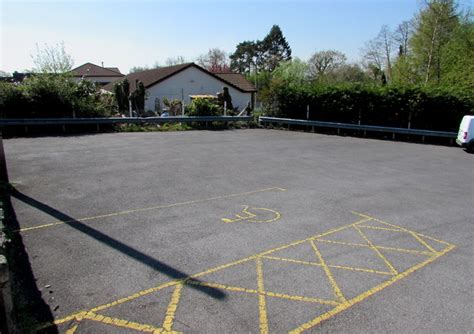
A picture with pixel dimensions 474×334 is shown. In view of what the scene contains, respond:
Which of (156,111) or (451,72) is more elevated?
(451,72)

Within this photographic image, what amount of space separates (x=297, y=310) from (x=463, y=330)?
1.75 metres

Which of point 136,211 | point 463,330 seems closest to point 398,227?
point 463,330

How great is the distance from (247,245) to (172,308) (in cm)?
198

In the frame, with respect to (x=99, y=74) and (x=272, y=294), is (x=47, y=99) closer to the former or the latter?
(x=272, y=294)

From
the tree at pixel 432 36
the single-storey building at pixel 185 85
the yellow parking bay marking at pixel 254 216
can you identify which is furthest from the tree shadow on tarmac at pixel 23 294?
the tree at pixel 432 36

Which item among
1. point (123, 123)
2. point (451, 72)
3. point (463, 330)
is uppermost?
point (451, 72)

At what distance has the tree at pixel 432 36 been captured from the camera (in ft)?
91.2

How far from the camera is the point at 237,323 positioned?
153 inches

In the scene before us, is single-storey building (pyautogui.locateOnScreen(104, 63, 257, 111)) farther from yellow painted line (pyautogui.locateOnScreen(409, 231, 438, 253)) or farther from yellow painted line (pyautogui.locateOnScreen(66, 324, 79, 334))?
yellow painted line (pyautogui.locateOnScreen(66, 324, 79, 334))

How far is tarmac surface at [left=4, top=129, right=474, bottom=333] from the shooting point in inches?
160

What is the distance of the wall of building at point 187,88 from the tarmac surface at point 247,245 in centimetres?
2295

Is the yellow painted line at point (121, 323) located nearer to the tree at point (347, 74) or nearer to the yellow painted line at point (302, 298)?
the yellow painted line at point (302, 298)

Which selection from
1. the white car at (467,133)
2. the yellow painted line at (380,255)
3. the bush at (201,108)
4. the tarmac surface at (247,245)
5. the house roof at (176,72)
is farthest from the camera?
the house roof at (176,72)

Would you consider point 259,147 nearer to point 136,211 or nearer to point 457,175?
point 457,175
